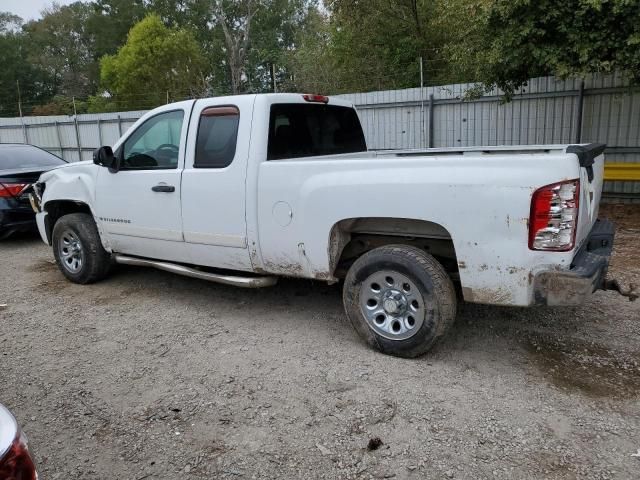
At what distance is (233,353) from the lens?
4277 mm

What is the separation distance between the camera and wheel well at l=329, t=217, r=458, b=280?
13.1ft

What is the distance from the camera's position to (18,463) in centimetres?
167

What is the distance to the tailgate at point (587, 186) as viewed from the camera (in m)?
3.53

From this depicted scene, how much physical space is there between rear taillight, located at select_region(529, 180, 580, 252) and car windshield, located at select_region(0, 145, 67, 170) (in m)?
8.27

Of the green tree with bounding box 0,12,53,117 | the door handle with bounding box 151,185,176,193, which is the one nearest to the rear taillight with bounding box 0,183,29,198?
the door handle with bounding box 151,185,176,193

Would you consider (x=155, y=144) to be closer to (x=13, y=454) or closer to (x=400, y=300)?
(x=400, y=300)

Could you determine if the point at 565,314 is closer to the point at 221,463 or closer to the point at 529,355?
the point at 529,355

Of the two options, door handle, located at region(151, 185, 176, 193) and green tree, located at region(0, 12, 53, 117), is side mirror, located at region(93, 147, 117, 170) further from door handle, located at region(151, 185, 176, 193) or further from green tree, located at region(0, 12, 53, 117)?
green tree, located at region(0, 12, 53, 117)

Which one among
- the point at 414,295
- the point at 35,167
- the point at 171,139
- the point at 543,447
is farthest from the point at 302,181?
the point at 35,167

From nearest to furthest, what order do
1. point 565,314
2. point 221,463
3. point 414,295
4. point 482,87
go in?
point 221,463
point 414,295
point 565,314
point 482,87

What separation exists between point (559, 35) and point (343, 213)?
5.14 metres

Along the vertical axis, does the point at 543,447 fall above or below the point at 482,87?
below

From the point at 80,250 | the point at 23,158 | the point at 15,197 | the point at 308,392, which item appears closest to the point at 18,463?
the point at 308,392

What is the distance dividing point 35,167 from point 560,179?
839cm
